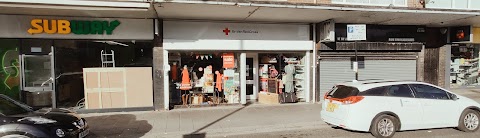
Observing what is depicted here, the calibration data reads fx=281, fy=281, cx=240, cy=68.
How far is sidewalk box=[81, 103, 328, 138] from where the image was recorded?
269 inches

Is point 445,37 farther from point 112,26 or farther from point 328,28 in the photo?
point 112,26

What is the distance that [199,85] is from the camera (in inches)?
403

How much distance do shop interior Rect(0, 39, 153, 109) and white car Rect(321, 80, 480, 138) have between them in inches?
249

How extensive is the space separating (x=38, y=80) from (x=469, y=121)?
476 inches

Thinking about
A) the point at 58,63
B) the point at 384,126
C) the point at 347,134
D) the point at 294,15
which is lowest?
the point at 347,134

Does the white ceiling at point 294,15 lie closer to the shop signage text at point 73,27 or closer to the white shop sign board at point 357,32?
the white shop sign board at point 357,32

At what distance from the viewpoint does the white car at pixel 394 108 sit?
6066 mm

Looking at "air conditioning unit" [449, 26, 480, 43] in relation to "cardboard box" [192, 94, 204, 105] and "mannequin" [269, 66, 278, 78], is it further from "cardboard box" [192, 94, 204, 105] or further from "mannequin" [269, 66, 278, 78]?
"cardboard box" [192, 94, 204, 105]

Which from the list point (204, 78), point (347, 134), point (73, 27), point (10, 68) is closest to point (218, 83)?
point (204, 78)

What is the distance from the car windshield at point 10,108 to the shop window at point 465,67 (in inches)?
→ 634

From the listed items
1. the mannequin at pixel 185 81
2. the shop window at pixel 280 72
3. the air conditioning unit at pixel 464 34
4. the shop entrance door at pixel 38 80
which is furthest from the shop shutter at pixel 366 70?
the shop entrance door at pixel 38 80

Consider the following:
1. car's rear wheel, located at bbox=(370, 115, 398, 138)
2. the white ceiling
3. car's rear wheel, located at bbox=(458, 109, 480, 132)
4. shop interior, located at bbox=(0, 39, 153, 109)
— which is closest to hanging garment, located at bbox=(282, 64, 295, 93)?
the white ceiling

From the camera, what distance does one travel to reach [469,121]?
6633 millimetres

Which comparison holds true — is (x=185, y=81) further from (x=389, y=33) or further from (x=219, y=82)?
(x=389, y=33)
